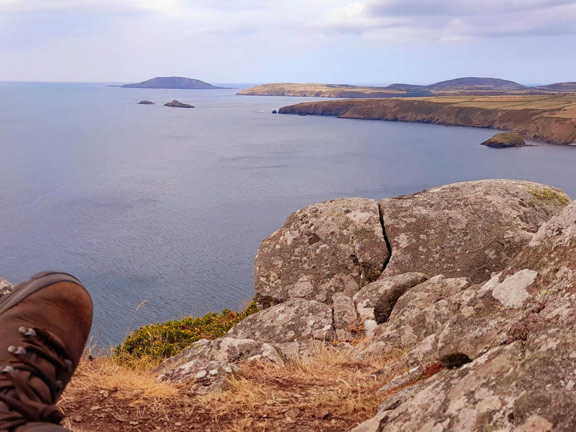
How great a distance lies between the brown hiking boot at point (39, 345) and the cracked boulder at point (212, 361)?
225cm

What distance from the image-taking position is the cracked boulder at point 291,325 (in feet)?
33.4

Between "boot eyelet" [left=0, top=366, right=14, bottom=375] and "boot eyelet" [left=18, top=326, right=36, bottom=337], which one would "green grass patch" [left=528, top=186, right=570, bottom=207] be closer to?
"boot eyelet" [left=18, top=326, right=36, bottom=337]

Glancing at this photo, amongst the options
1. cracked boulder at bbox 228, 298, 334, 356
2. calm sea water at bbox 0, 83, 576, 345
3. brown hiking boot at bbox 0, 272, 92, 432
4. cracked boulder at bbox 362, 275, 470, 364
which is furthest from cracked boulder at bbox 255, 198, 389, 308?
brown hiking boot at bbox 0, 272, 92, 432

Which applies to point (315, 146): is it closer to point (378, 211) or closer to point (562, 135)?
point (562, 135)

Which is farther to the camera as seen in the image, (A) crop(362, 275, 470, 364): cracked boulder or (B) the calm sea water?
(B) the calm sea water

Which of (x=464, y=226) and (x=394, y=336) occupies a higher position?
(x=464, y=226)

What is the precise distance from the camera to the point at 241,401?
225 inches

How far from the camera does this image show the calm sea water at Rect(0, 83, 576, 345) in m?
35.3

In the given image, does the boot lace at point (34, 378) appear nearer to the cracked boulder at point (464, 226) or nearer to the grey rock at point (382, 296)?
the grey rock at point (382, 296)

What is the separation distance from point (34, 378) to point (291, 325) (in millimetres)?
7068

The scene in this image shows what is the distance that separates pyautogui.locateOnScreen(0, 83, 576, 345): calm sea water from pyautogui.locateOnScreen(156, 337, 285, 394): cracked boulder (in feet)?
4.13

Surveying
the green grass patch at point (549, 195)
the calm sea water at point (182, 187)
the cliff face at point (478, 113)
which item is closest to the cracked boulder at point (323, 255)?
the calm sea water at point (182, 187)

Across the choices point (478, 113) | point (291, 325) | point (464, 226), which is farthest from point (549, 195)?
point (478, 113)

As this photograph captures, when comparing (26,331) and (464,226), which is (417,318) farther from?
(26,331)
